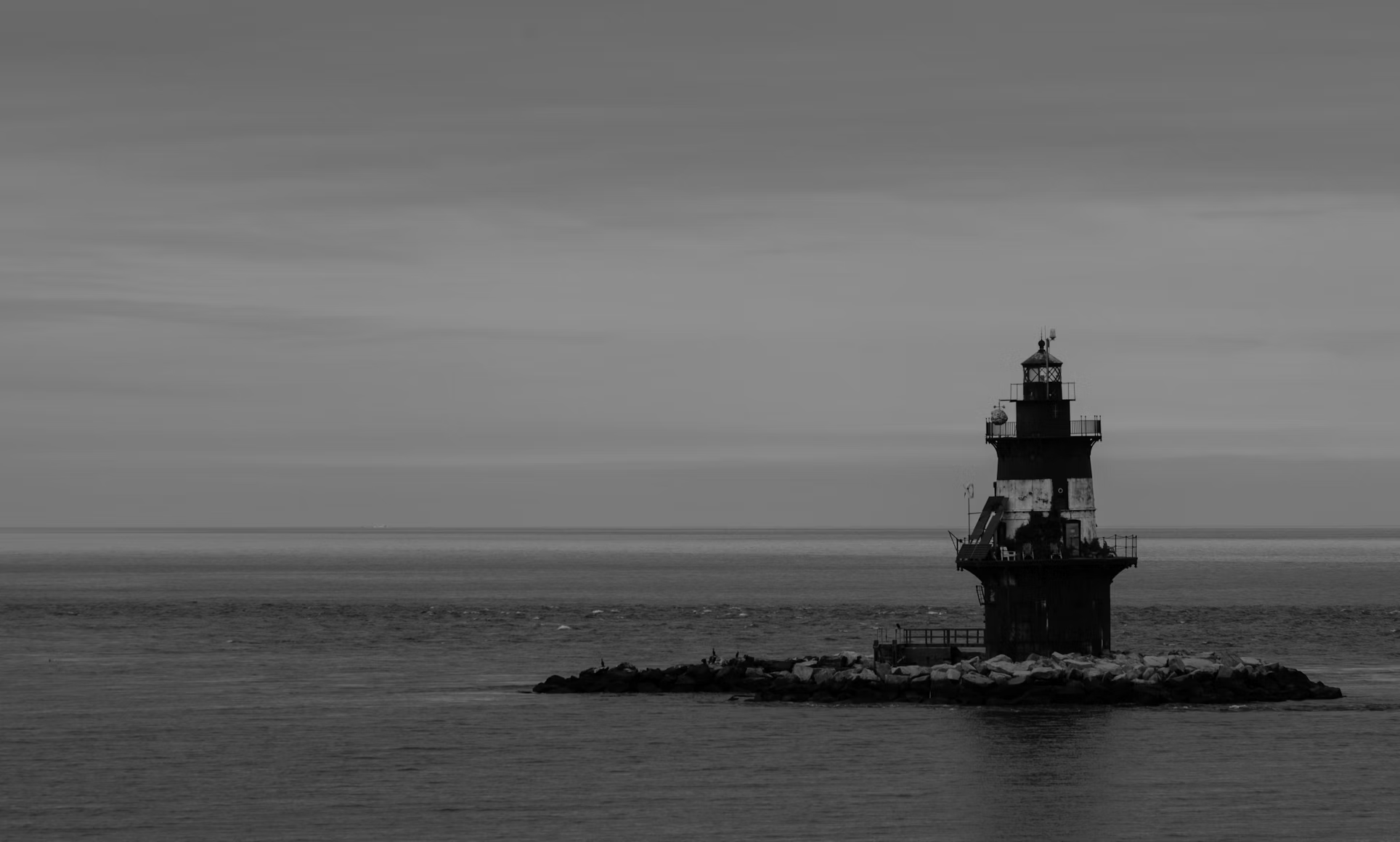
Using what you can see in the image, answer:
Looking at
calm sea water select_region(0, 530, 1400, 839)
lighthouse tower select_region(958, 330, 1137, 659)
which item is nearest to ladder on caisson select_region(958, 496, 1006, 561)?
lighthouse tower select_region(958, 330, 1137, 659)

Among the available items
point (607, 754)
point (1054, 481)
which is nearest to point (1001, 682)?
point (1054, 481)

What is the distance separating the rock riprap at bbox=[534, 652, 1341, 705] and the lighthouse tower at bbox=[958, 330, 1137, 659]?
46.8 inches

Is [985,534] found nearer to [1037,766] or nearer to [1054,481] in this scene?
[1054,481]

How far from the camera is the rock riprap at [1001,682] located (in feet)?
191

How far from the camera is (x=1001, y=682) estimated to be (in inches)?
2297

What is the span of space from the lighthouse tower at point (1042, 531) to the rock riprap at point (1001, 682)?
119 cm

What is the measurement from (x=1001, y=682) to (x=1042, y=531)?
173 inches

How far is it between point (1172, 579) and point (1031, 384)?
140 meters

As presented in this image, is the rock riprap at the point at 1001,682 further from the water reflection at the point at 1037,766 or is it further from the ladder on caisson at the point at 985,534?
the ladder on caisson at the point at 985,534

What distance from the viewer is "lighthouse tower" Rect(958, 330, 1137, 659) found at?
58594 millimetres

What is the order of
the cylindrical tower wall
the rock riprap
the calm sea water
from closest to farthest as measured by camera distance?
1. the calm sea water
2. the rock riprap
3. the cylindrical tower wall

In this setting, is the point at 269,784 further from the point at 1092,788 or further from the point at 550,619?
the point at 550,619

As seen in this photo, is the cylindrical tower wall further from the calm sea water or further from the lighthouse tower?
the calm sea water

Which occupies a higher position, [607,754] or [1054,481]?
[1054,481]
